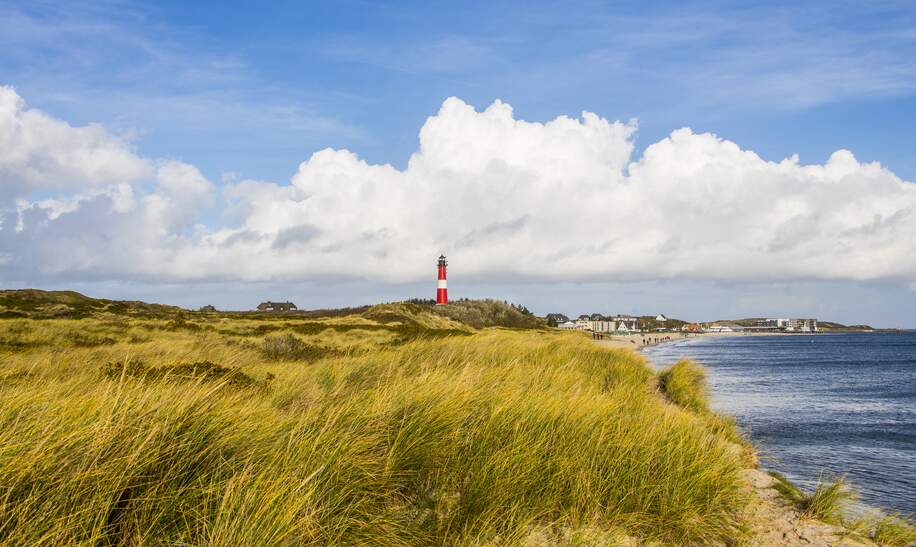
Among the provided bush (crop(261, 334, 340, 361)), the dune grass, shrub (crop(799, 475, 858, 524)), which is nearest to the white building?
bush (crop(261, 334, 340, 361))

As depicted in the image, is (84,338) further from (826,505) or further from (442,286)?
(442,286)

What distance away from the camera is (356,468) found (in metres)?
4.61

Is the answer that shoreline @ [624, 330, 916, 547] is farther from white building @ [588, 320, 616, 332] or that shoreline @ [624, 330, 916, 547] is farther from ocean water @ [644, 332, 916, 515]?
white building @ [588, 320, 616, 332]

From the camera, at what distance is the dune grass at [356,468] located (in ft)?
11.5

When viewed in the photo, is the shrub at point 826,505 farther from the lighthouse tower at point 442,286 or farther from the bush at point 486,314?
the lighthouse tower at point 442,286

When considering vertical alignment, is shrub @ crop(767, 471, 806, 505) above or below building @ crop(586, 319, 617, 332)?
above

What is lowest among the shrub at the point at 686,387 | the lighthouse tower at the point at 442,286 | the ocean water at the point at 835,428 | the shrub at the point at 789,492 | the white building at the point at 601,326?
the white building at the point at 601,326

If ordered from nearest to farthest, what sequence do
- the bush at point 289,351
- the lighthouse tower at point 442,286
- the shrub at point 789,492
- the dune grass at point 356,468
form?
the dune grass at point 356,468 < the shrub at point 789,492 < the bush at point 289,351 < the lighthouse tower at point 442,286

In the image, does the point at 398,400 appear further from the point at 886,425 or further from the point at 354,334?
the point at 354,334

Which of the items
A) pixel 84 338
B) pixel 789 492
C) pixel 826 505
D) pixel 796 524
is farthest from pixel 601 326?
pixel 796 524

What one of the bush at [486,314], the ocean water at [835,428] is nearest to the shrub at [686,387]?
the ocean water at [835,428]

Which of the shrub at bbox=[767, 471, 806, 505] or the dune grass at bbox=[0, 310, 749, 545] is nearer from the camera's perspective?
the dune grass at bbox=[0, 310, 749, 545]

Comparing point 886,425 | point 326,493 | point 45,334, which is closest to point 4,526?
point 326,493

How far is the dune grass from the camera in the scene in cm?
350
